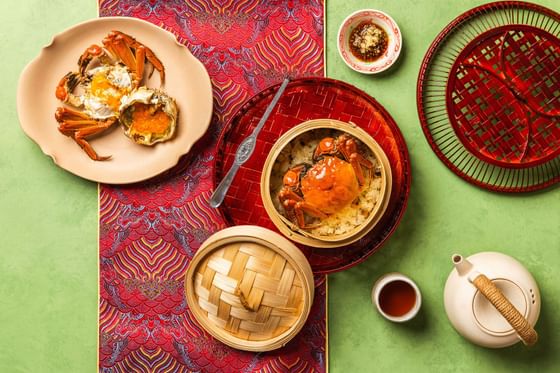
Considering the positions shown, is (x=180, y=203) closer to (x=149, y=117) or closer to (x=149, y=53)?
(x=149, y=117)

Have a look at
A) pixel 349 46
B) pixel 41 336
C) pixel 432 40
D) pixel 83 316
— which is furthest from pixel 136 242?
pixel 432 40

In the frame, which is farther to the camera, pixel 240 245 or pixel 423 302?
pixel 423 302

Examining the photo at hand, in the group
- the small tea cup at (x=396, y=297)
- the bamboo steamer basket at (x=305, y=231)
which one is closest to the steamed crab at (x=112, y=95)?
the bamboo steamer basket at (x=305, y=231)

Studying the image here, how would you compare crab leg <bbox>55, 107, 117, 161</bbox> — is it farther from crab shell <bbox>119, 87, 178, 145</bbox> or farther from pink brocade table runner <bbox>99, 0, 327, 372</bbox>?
pink brocade table runner <bbox>99, 0, 327, 372</bbox>

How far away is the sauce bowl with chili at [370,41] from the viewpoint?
2.23 meters

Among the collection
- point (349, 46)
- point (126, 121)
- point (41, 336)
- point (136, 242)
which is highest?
point (349, 46)

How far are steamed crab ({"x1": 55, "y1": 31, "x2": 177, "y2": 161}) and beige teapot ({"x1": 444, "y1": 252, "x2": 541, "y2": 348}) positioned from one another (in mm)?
1174

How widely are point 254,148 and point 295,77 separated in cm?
35

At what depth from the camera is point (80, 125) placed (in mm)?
2217

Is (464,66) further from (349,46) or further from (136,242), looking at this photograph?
(136,242)

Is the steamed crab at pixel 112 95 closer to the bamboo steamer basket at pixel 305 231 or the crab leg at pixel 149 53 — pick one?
the crab leg at pixel 149 53

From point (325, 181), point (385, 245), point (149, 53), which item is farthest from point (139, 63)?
point (385, 245)

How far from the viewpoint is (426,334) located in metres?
2.27

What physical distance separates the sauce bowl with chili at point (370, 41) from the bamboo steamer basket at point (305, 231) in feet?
1.08
